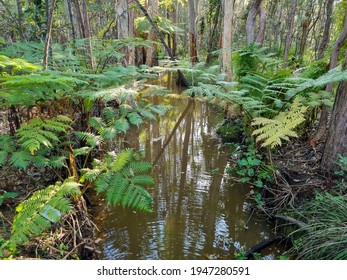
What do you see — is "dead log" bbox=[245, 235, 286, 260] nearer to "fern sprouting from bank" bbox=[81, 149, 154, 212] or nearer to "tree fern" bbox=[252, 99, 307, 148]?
"tree fern" bbox=[252, 99, 307, 148]

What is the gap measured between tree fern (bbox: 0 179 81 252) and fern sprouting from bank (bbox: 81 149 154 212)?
0.26 metres

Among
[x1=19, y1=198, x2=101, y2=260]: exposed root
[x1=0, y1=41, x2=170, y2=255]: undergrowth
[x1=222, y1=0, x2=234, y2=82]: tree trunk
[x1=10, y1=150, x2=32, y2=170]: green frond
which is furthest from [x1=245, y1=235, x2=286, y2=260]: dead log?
[x1=222, y1=0, x2=234, y2=82]: tree trunk

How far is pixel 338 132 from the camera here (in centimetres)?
324

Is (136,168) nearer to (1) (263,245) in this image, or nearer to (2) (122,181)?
(2) (122,181)

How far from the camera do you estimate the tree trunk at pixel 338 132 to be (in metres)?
3.17

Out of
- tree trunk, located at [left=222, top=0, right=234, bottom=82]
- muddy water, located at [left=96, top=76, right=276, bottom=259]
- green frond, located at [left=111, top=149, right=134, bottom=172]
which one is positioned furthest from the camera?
tree trunk, located at [left=222, top=0, right=234, bottom=82]

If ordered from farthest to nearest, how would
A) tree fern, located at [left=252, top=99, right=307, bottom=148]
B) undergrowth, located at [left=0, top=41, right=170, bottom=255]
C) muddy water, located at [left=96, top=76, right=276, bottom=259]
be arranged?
tree fern, located at [left=252, top=99, right=307, bottom=148], muddy water, located at [left=96, top=76, right=276, bottom=259], undergrowth, located at [left=0, top=41, right=170, bottom=255]

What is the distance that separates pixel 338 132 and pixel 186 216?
2.07 m

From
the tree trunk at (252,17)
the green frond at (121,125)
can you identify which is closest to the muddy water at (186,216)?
the green frond at (121,125)

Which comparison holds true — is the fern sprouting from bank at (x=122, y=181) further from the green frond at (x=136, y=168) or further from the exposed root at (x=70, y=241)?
the exposed root at (x=70, y=241)

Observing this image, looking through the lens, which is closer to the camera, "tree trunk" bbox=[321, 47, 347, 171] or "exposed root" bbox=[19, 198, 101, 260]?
"exposed root" bbox=[19, 198, 101, 260]

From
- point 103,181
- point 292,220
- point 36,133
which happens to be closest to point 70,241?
point 103,181

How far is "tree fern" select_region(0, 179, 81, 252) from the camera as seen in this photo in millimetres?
1925

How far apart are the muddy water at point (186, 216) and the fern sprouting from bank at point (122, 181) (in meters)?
0.71
